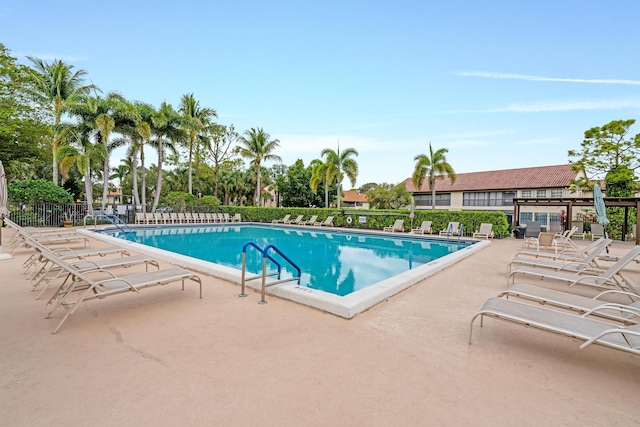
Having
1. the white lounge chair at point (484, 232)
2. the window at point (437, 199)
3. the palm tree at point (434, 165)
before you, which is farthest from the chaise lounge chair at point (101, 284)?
the window at point (437, 199)

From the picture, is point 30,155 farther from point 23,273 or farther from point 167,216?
point 23,273

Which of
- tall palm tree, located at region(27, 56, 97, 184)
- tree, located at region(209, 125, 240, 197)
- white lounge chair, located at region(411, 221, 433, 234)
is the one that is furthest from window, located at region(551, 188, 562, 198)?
tall palm tree, located at region(27, 56, 97, 184)

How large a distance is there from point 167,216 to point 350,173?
14283mm

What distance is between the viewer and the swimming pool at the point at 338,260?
4.64 meters

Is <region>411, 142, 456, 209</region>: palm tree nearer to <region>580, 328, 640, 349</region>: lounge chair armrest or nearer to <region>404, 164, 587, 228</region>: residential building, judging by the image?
<region>404, 164, 587, 228</region>: residential building

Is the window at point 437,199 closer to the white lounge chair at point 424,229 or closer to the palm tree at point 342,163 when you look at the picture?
the palm tree at point 342,163

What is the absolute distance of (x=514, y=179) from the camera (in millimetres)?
31578

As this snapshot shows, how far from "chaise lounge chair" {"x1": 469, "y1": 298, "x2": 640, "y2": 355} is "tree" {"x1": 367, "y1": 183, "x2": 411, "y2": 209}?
106 feet

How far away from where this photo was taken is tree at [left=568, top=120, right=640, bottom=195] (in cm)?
2048

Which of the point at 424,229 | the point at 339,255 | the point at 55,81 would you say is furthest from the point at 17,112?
the point at 424,229

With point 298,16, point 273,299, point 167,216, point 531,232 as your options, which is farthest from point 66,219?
point 531,232

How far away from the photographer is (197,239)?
50.8ft

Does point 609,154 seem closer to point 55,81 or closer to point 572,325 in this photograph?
point 572,325

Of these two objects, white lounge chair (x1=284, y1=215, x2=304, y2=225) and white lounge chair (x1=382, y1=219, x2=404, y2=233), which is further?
white lounge chair (x1=284, y1=215, x2=304, y2=225)
